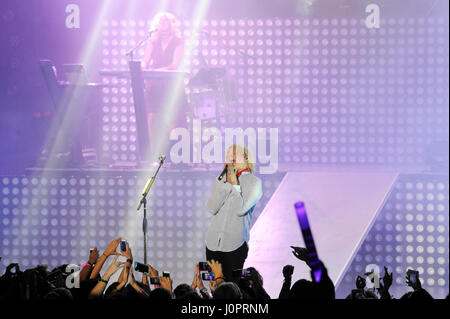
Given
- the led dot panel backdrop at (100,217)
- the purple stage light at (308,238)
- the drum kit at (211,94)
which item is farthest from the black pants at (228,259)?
the drum kit at (211,94)

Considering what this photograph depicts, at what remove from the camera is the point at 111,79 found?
20.1ft

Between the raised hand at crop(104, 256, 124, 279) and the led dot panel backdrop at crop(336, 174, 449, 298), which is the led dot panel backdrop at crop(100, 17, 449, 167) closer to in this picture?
the led dot panel backdrop at crop(336, 174, 449, 298)

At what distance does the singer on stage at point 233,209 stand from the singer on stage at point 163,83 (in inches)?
88.3

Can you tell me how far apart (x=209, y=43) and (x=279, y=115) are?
0.96 metres

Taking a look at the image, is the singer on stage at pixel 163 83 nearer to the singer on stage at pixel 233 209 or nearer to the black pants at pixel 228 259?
the singer on stage at pixel 233 209

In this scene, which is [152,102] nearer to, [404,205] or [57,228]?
[57,228]

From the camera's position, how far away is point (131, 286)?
236cm

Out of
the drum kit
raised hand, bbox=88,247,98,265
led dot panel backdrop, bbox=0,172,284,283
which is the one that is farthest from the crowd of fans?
the drum kit

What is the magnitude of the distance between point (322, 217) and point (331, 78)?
134 centimetres

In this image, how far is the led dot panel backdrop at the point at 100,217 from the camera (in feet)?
18.6

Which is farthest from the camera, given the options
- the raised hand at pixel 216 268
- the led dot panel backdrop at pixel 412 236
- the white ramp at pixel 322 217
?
the led dot panel backdrop at pixel 412 236
